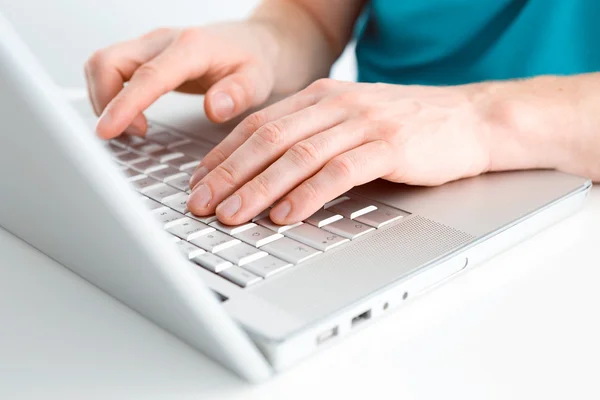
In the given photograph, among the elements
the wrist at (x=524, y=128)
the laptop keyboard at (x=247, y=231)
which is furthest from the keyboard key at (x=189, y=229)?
the wrist at (x=524, y=128)

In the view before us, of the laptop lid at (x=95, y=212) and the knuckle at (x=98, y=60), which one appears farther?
the knuckle at (x=98, y=60)

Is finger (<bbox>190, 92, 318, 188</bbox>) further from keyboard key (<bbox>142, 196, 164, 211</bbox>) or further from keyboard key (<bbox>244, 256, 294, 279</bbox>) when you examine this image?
keyboard key (<bbox>244, 256, 294, 279</bbox>)

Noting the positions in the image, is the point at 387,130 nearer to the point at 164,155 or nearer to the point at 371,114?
the point at 371,114

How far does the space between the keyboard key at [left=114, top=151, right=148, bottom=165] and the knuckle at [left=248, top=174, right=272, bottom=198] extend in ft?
0.70

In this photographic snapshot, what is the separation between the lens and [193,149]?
0.79 meters

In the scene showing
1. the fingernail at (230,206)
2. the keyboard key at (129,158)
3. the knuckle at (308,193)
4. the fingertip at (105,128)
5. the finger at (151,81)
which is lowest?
the knuckle at (308,193)

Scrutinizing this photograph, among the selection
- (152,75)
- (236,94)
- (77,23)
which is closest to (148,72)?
(152,75)

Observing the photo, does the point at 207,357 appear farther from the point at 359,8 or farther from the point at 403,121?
the point at 359,8

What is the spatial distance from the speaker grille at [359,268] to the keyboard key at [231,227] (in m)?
0.08

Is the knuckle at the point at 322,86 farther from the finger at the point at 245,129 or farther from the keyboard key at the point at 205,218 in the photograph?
the keyboard key at the point at 205,218

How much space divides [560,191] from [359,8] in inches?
27.1

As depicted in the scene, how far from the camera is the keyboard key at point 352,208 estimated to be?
59 centimetres

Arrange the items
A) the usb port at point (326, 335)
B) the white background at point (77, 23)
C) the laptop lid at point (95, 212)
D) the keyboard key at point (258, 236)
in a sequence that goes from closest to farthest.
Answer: the laptop lid at point (95, 212) < the usb port at point (326, 335) < the keyboard key at point (258, 236) < the white background at point (77, 23)

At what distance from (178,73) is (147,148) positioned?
0.11m
